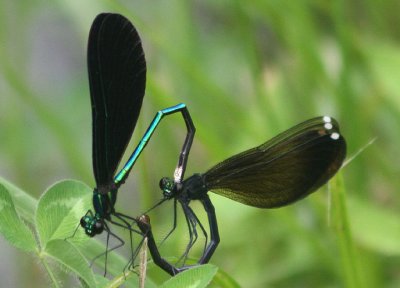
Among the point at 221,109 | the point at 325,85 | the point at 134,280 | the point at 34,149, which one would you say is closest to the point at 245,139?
the point at 221,109

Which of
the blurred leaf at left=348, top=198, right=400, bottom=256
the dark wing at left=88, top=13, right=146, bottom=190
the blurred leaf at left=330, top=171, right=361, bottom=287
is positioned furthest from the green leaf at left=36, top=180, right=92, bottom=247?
the blurred leaf at left=348, top=198, right=400, bottom=256

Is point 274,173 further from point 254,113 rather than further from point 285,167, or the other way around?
point 254,113

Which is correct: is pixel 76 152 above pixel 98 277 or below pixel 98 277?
below

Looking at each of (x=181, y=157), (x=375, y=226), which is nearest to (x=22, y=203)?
(x=181, y=157)

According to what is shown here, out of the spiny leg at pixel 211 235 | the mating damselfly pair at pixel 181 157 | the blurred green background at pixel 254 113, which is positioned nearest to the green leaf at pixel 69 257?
the mating damselfly pair at pixel 181 157

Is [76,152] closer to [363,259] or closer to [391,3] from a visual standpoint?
[363,259]

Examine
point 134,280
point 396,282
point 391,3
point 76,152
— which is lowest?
point 396,282

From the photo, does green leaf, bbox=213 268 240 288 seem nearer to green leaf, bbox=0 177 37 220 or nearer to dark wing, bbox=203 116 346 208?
dark wing, bbox=203 116 346 208
